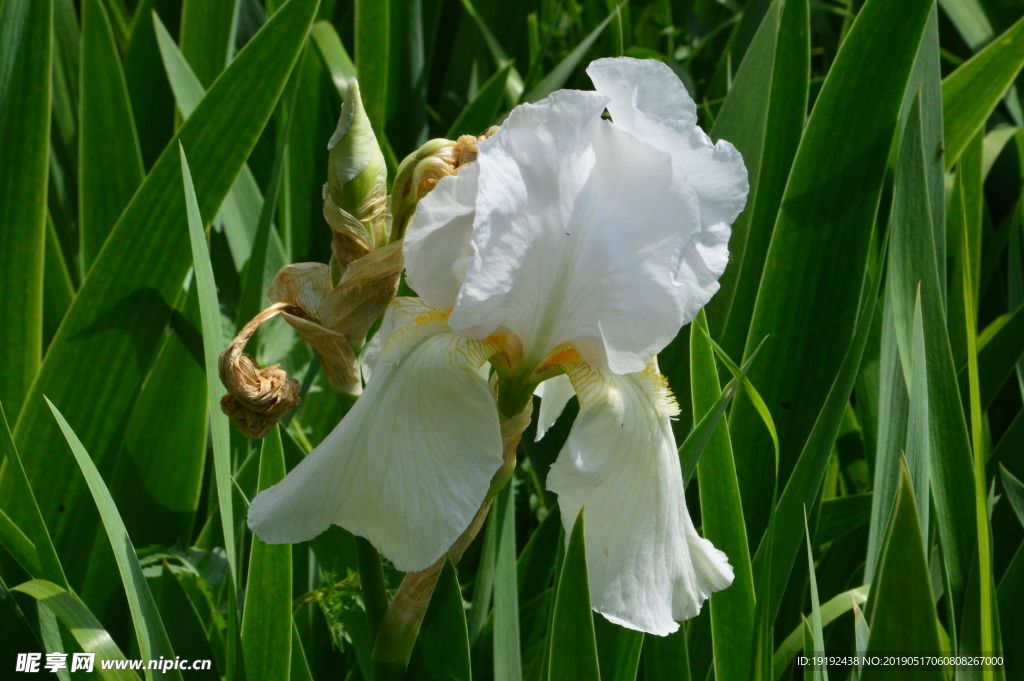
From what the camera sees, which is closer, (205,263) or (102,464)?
(205,263)

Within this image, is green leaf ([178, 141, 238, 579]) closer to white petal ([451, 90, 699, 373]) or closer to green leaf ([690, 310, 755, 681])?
white petal ([451, 90, 699, 373])

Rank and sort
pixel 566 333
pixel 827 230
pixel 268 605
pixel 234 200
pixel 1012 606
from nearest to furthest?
pixel 566 333
pixel 268 605
pixel 1012 606
pixel 827 230
pixel 234 200

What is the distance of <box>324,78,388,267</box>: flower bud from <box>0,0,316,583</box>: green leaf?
1.32ft

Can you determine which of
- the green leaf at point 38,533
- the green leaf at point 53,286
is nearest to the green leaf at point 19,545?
the green leaf at point 38,533

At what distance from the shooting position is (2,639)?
0.78 metres

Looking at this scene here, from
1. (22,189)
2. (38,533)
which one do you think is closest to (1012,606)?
(38,533)

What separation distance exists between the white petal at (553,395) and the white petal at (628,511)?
0.38ft

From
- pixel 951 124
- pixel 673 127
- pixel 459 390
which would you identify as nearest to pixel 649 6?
pixel 951 124

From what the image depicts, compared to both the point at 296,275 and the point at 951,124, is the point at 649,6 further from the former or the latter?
the point at 296,275

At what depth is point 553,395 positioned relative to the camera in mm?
742

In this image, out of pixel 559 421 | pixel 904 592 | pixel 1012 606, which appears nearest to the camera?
pixel 904 592

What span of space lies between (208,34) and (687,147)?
3.31ft

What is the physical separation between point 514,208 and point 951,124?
93 cm

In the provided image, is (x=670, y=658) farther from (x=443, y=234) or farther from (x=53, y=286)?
(x=53, y=286)
